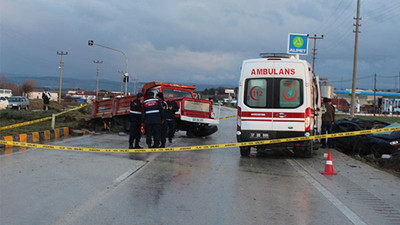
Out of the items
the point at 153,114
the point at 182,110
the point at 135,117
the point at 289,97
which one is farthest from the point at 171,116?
the point at 289,97

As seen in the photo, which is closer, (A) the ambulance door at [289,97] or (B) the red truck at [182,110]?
(A) the ambulance door at [289,97]

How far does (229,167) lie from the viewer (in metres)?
9.24

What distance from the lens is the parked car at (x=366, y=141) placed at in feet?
37.5

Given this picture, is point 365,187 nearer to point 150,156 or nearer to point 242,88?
point 242,88

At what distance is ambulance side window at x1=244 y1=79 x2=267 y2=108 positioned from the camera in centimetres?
1055

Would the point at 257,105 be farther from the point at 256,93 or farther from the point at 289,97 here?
the point at 289,97

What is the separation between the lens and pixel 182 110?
15398mm

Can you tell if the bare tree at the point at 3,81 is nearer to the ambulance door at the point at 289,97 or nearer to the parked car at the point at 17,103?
the parked car at the point at 17,103

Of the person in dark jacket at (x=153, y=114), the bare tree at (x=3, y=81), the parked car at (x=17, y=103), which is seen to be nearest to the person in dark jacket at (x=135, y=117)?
the person in dark jacket at (x=153, y=114)

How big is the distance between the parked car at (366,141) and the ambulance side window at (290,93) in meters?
3.38

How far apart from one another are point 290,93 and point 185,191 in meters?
4.98

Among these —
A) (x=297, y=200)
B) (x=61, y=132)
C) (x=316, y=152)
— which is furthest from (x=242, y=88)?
(x=61, y=132)

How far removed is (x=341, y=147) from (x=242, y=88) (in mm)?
5571

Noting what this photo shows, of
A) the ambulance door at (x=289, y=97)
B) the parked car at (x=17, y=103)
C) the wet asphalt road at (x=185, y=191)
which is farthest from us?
the parked car at (x=17, y=103)
